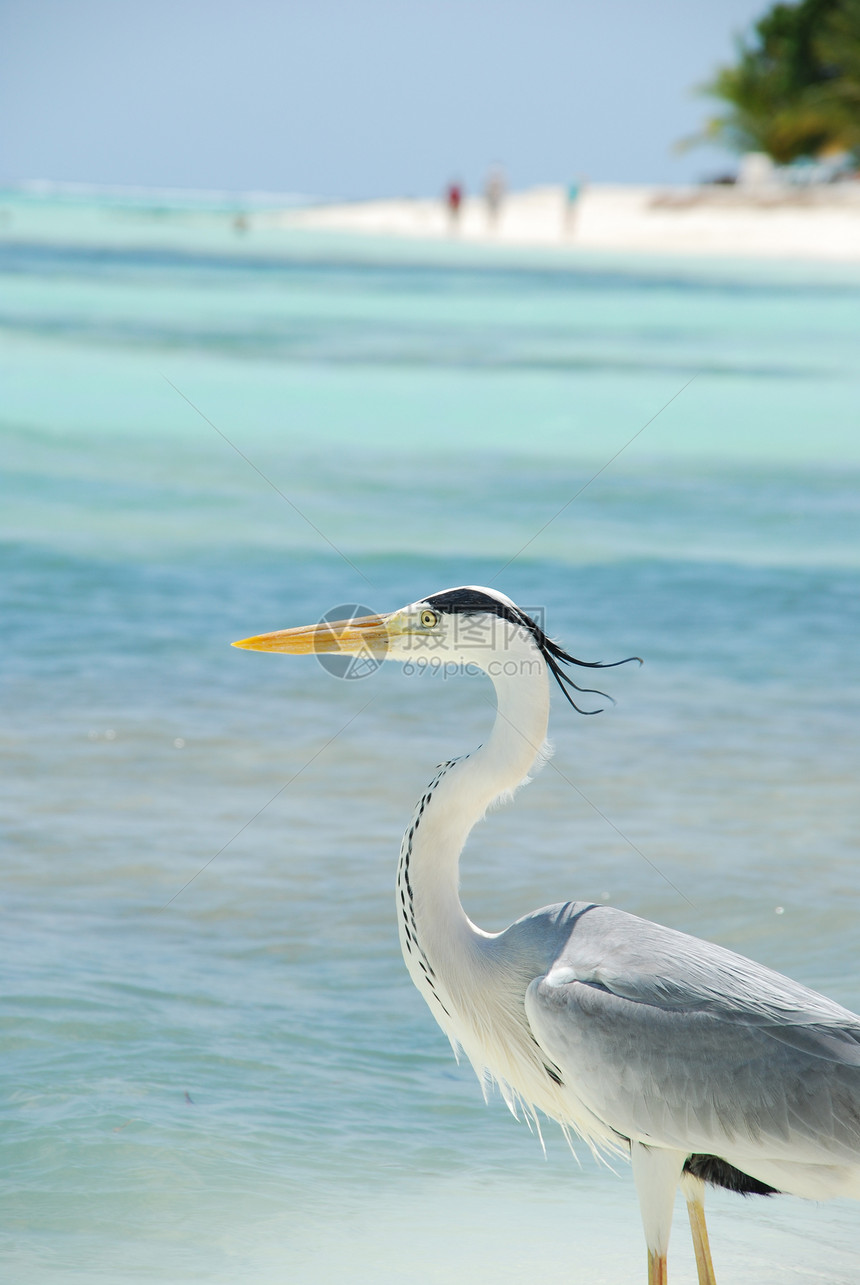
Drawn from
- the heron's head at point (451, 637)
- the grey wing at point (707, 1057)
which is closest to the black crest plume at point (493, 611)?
the heron's head at point (451, 637)

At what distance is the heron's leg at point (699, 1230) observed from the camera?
2.81 meters

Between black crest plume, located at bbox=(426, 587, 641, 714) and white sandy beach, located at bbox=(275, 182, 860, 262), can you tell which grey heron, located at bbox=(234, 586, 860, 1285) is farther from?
white sandy beach, located at bbox=(275, 182, 860, 262)

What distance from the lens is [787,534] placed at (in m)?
10.1

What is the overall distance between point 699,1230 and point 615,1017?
492 mm

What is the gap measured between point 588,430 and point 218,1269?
11869 millimetres

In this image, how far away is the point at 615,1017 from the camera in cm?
274

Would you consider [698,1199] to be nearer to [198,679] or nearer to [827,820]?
[827,820]

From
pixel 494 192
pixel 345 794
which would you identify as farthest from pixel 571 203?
pixel 345 794

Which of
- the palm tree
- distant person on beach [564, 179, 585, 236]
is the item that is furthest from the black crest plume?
the palm tree

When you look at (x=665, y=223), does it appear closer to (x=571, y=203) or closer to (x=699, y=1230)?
(x=571, y=203)

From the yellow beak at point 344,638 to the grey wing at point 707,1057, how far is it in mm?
870

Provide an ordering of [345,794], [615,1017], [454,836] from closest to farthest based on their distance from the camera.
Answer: [615,1017], [454,836], [345,794]

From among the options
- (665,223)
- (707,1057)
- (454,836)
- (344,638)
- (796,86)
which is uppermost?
(344,638)

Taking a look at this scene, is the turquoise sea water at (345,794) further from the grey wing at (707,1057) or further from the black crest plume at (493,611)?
the black crest plume at (493,611)
